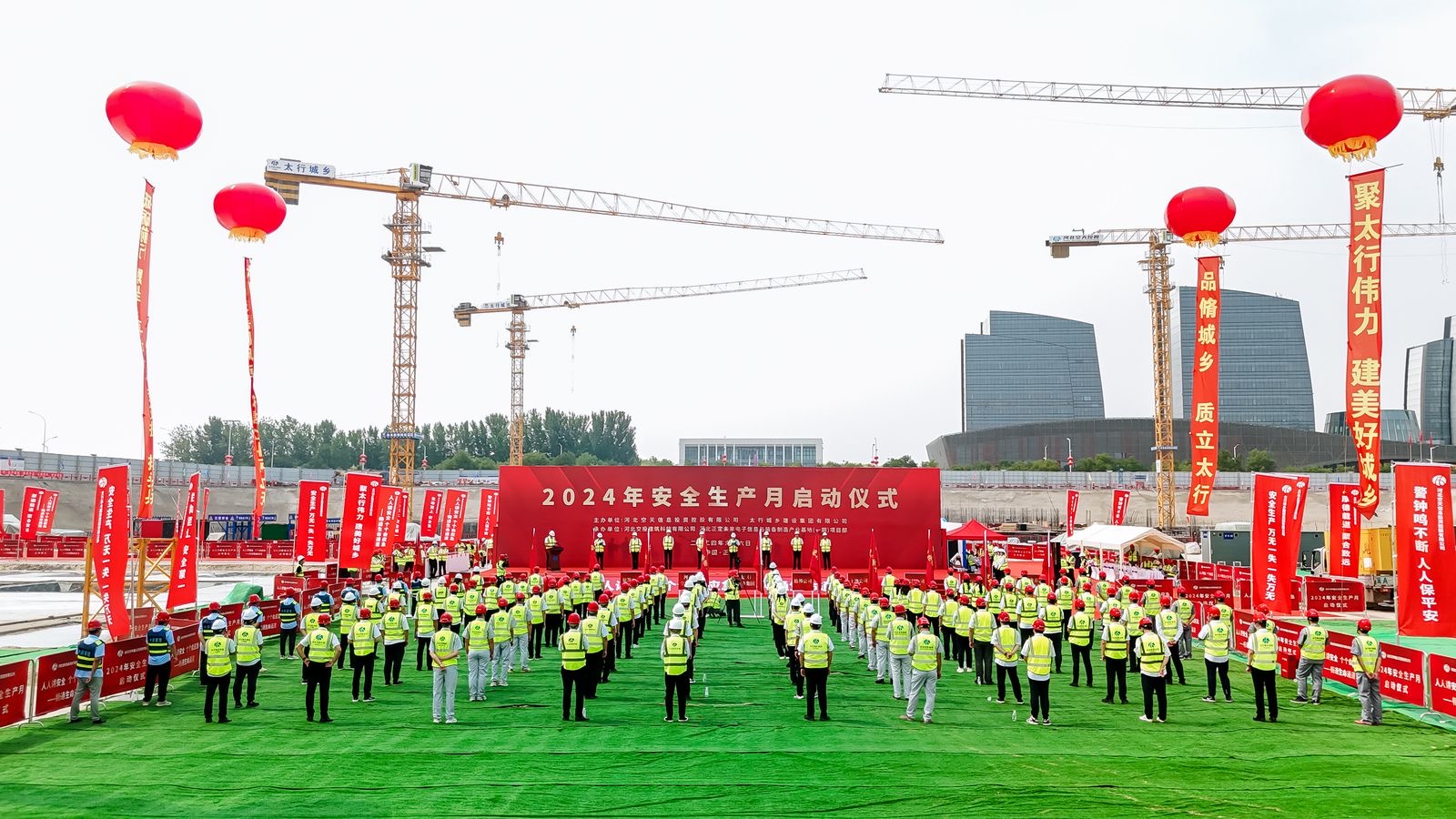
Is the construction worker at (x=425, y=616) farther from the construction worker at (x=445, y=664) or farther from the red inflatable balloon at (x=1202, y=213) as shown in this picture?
the red inflatable balloon at (x=1202, y=213)

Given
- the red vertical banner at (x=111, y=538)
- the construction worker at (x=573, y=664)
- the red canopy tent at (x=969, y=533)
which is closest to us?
the construction worker at (x=573, y=664)

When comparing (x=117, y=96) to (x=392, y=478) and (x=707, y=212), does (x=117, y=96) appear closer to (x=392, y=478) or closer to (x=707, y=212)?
(x=392, y=478)

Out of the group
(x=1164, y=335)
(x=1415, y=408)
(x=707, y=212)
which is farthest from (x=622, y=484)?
(x=1415, y=408)

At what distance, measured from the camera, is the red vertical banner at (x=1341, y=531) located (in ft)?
78.9

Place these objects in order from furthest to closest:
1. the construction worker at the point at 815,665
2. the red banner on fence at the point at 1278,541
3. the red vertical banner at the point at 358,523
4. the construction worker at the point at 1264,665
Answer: the red vertical banner at the point at 358,523
the red banner on fence at the point at 1278,541
the construction worker at the point at 1264,665
the construction worker at the point at 815,665

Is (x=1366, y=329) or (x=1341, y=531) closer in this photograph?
(x=1366, y=329)

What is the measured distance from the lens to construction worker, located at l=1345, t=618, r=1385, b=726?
12.0 metres

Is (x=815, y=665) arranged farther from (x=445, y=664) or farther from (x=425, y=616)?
(x=425, y=616)

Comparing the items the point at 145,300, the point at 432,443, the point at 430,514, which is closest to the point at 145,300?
the point at 145,300

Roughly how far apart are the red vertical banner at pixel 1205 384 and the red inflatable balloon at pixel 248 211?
65.7 ft

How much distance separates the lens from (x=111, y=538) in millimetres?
14945

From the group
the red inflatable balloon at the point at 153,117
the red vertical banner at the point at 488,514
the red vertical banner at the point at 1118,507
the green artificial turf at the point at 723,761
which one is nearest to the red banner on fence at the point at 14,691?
the green artificial turf at the point at 723,761

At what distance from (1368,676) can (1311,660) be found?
1.34 m

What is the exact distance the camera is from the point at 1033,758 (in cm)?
1015
